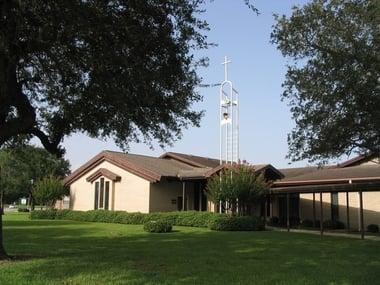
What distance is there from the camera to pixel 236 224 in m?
30.2

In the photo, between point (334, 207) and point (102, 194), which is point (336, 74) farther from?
point (102, 194)

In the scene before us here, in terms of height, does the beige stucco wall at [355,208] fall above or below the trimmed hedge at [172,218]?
above

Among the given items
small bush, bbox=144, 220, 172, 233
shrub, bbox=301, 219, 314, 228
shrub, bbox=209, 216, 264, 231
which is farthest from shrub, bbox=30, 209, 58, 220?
shrub, bbox=301, 219, 314, 228

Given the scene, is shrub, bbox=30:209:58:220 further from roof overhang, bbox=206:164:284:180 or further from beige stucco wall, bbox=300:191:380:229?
beige stucco wall, bbox=300:191:380:229

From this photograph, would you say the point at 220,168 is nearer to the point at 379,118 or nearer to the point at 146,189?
the point at 146,189

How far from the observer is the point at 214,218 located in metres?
31.4

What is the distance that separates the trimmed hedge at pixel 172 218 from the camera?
99.4 feet

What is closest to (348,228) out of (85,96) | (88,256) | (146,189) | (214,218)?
(214,218)

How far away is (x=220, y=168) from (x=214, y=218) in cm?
488

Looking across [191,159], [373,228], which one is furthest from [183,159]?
[373,228]

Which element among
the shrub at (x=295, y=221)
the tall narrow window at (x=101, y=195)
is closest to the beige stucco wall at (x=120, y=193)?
the tall narrow window at (x=101, y=195)

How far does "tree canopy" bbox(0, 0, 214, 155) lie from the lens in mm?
11188

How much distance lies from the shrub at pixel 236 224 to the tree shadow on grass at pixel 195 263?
9554 millimetres

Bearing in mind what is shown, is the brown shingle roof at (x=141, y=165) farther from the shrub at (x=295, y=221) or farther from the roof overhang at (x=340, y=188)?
the roof overhang at (x=340, y=188)
